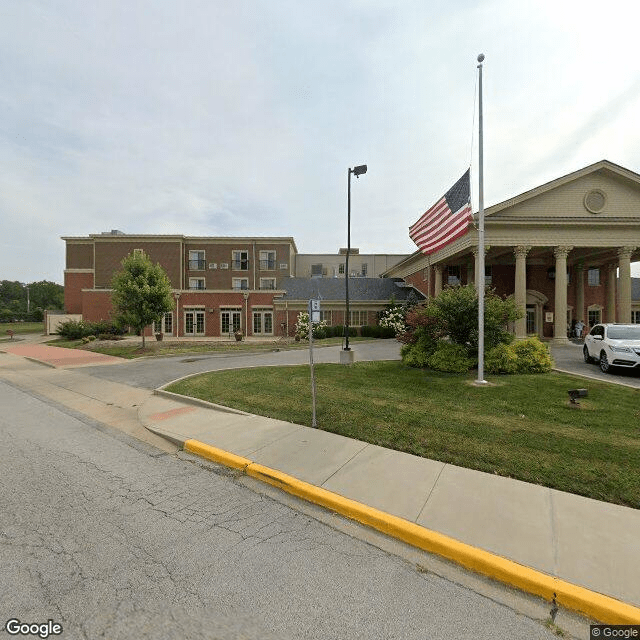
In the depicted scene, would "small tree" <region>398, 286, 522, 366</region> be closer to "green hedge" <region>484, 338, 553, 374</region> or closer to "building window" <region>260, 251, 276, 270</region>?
"green hedge" <region>484, 338, 553, 374</region>

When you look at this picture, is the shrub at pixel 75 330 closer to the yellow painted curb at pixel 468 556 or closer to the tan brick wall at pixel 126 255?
the tan brick wall at pixel 126 255

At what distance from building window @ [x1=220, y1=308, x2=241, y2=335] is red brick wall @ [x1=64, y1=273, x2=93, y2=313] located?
21.0 metres

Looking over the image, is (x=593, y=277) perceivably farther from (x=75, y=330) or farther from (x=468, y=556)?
(x=75, y=330)

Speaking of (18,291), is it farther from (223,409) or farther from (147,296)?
(223,409)

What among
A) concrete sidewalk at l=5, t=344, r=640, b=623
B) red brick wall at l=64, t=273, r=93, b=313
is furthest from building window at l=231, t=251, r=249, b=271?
concrete sidewalk at l=5, t=344, r=640, b=623

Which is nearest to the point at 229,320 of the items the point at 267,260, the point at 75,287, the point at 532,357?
the point at 267,260

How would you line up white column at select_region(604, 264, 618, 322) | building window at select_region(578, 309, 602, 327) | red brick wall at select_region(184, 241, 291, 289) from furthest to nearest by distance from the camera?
red brick wall at select_region(184, 241, 291, 289), building window at select_region(578, 309, 602, 327), white column at select_region(604, 264, 618, 322)

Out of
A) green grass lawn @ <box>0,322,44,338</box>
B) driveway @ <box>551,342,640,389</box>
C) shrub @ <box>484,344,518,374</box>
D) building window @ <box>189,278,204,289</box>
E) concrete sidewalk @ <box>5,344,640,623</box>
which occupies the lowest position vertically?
green grass lawn @ <box>0,322,44,338</box>

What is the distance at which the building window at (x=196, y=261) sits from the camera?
4300 cm

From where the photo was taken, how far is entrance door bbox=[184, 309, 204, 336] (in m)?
33.4

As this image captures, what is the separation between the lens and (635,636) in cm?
236

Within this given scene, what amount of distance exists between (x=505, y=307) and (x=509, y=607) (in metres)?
11.0

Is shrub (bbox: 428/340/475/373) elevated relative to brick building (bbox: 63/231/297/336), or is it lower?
lower

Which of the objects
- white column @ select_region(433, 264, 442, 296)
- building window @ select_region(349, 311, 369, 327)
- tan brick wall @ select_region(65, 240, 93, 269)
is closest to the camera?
white column @ select_region(433, 264, 442, 296)
